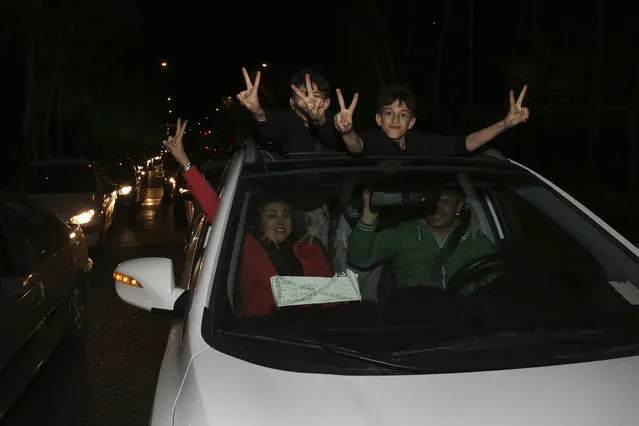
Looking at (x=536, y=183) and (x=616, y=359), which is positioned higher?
(x=536, y=183)

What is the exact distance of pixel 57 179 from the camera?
13367mm

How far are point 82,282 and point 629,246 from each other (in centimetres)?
538

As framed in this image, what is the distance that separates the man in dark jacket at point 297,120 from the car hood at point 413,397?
1.96 metres

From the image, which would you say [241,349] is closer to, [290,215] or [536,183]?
[290,215]

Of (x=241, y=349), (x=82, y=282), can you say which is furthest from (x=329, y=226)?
(x=82, y=282)

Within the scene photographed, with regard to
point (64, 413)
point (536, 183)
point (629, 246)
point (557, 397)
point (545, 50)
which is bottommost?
point (64, 413)

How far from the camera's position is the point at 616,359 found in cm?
276

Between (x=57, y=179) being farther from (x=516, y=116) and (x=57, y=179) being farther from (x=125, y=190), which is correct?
(x=516, y=116)

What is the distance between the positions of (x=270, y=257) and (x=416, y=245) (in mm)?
705

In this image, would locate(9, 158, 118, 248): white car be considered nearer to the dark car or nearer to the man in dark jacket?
the dark car

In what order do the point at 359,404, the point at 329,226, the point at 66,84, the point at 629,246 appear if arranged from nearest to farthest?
1. the point at 359,404
2. the point at 629,246
3. the point at 329,226
4. the point at 66,84

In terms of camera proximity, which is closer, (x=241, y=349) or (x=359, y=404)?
(x=359, y=404)

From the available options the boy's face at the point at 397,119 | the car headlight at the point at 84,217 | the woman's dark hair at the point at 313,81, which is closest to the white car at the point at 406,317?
the boy's face at the point at 397,119

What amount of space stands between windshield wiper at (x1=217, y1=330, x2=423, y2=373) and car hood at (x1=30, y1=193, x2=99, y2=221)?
9.73m
